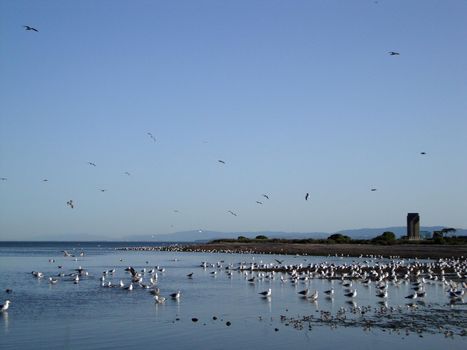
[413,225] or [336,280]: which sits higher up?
[413,225]

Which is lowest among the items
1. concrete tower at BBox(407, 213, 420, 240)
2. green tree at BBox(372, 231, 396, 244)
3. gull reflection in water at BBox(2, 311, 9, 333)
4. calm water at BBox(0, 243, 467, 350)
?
gull reflection in water at BBox(2, 311, 9, 333)

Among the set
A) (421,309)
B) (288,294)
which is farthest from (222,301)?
(421,309)

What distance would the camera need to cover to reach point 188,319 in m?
22.3

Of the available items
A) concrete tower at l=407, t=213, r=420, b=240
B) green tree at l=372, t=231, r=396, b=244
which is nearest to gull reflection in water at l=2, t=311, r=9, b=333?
green tree at l=372, t=231, r=396, b=244

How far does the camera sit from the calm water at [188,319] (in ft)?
58.4

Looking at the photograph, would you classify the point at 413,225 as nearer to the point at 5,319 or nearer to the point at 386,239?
the point at 386,239

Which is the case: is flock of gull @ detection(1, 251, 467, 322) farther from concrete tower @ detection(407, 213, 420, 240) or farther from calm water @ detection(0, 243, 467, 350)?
concrete tower @ detection(407, 213, 420, 240)

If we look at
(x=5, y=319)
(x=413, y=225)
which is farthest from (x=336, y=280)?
(x=413, y=225)

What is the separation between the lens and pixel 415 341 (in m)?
17.5

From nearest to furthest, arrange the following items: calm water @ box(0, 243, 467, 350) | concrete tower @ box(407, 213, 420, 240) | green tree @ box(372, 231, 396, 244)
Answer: calm water @ box(0, 243, 467, 350)
green tree @ box(372, 231, 396, 244)
concrete tower @ box(407, 213, 420, 240)

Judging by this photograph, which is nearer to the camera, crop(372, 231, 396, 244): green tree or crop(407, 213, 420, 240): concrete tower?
crop(372, 231, 396, 244): green tree

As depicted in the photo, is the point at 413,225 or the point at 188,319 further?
the point at 413,225

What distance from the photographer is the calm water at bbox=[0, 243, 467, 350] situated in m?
17.8

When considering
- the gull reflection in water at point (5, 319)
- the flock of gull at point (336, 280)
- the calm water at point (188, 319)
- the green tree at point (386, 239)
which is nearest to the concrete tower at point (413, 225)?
the green tree at point (386, 239)
